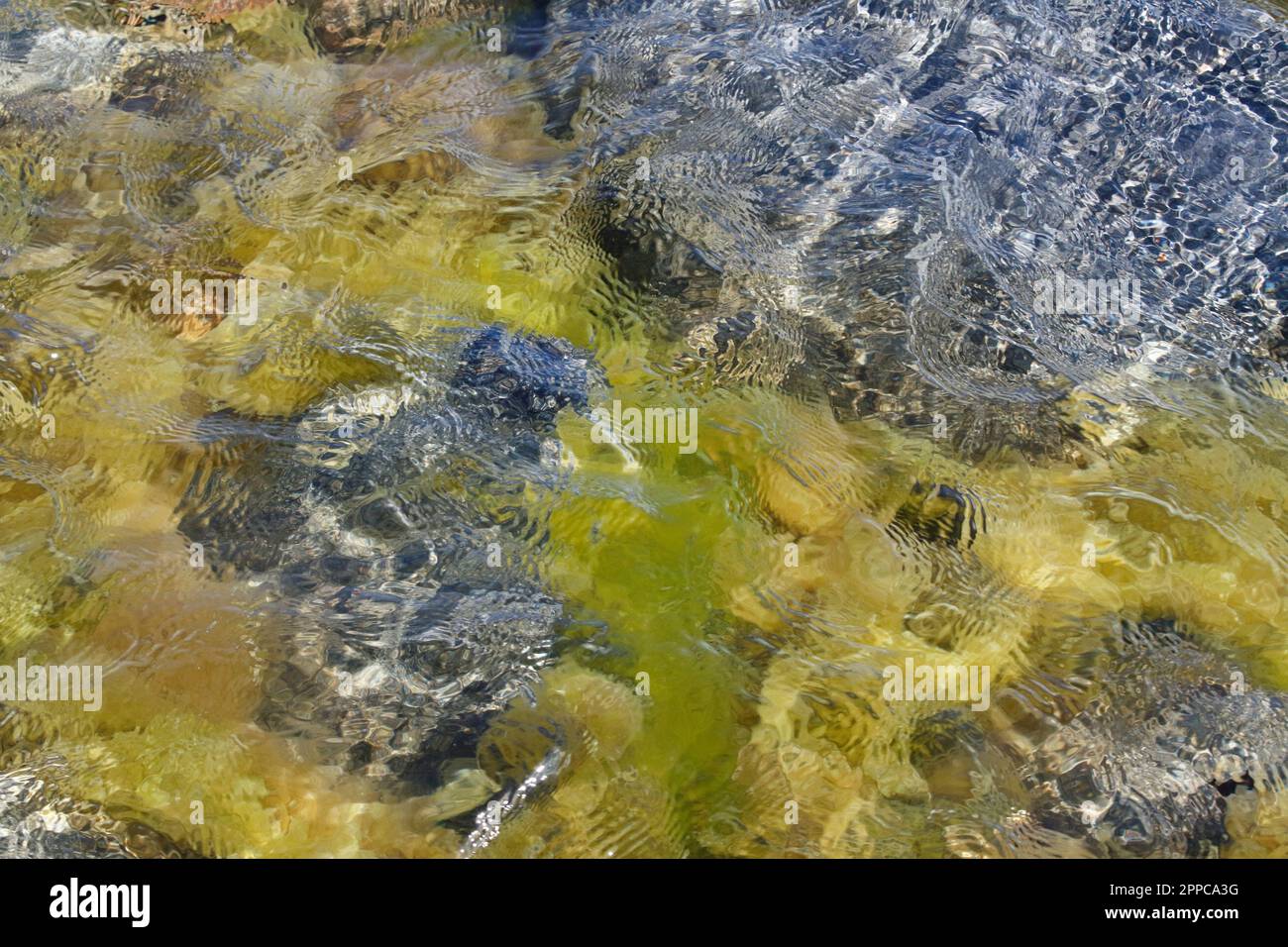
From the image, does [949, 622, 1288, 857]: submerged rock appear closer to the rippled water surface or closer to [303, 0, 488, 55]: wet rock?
the rippled water surface

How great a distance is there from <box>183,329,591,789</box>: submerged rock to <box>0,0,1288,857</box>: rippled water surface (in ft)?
0.06

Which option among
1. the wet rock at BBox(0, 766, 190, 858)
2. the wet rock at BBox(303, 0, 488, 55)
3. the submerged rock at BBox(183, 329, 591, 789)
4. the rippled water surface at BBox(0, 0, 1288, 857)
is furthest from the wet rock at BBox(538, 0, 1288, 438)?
the wet rock at BBox(0, 766, 190, 858)

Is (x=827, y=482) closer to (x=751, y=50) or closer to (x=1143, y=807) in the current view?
(x=1143, y=807)

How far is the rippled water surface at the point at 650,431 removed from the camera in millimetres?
3514

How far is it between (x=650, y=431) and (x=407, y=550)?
3.85 feet

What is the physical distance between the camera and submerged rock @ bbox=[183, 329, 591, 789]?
366 centimetres

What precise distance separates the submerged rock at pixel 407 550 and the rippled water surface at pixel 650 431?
2 cm

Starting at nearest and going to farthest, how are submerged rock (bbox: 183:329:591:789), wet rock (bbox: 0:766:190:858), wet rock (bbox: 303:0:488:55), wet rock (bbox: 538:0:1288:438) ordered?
wet rock (bbox: 0:766:190:858), submerged rock (bbox: 183:329:591:789), wet rock (bbox: 538:0:1288:438), wet rock (bbox: 303:0:488:55)

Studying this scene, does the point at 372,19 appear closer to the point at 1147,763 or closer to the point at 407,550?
the point at 407,550

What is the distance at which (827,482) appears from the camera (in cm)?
425

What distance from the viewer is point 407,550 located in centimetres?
408

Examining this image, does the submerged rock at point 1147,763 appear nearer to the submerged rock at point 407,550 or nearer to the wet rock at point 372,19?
the submerged rock at point 407,550

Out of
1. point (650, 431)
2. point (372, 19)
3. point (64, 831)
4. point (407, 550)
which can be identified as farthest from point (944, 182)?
point (64, 831)

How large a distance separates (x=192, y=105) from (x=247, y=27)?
2.66 feet
